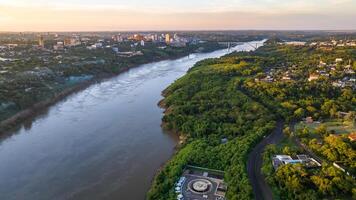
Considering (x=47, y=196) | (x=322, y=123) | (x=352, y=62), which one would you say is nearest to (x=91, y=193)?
(x=47, y=196)

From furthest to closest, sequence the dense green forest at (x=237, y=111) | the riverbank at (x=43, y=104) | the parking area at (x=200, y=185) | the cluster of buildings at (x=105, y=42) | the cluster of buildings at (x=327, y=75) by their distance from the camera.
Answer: the cluster of buildings at (x=105, y=42), the cluster of buildings at (x=327, y=75), the riverbank at (x=43, y=104), the dense green forest at (x=237, y=111), the parking area at (x=200, y=185)

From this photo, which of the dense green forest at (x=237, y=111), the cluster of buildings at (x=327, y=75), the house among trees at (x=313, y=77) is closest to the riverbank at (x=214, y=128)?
the dense green forest at (x=237, y=111)

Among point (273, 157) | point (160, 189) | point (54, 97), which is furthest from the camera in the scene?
point (54, 97)

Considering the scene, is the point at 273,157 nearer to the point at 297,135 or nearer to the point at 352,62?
the point at 297,135

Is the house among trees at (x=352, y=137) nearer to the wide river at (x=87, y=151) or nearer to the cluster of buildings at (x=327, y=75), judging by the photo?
the wide river at (x=87, y=151)

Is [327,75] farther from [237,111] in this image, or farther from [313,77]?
[237,111]

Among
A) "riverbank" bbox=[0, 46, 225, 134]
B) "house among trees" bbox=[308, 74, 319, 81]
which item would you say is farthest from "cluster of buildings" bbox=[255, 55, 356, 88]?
"riverbank" bbox=[0, 46, 225, 134]
